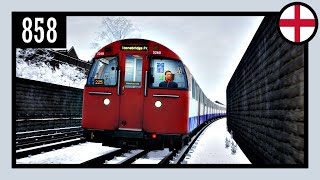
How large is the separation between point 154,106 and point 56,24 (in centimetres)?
325

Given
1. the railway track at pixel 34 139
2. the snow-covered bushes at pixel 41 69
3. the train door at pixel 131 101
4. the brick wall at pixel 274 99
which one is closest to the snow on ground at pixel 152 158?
the train door at pixel 131 101

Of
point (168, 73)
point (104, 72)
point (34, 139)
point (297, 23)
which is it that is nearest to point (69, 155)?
point (104, 72)

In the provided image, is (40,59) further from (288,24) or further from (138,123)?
(288,24)

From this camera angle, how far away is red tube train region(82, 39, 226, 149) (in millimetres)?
9297

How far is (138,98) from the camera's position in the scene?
941cm

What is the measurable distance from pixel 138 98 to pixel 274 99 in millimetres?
3489

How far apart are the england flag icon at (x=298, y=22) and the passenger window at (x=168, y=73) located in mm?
3728

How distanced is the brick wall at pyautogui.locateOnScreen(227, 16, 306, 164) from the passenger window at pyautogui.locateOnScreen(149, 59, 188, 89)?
6.19 feet

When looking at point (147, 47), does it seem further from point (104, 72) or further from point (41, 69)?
point (41, 69)

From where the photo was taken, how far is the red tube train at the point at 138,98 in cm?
930

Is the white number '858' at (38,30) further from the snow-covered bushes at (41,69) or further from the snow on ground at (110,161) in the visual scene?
the snow-covered bushes at (41,69)

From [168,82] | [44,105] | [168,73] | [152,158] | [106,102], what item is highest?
[168,73]

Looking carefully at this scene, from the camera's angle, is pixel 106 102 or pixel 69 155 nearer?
pixel 106 102

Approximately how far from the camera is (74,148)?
12.4m
